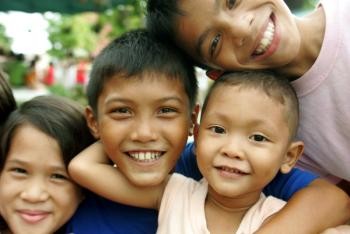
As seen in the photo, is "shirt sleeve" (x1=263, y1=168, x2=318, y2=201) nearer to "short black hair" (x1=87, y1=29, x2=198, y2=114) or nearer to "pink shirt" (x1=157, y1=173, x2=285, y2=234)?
"pink shirt" (x1=157, y1=173, x2=285, y2=234)

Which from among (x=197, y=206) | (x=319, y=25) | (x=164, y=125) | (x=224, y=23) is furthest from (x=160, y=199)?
(x=319, y=25)

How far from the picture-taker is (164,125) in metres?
1.77

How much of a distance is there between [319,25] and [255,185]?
2.19ft

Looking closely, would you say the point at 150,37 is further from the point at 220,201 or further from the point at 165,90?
the point at 220,201

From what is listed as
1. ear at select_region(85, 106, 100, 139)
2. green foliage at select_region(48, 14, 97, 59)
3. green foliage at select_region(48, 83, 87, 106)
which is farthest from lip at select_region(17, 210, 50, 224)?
green foliage at select_region(48, 14, 97, 59)

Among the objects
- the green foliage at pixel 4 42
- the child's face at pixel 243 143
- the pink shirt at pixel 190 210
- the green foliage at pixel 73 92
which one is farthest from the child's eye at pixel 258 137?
the green foliage at pixel 4 42

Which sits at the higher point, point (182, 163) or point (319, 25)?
point (319, 25)

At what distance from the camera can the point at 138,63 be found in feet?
5.89

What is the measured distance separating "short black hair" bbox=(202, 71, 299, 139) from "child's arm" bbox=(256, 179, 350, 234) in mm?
216

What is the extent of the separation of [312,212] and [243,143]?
0.35 metres

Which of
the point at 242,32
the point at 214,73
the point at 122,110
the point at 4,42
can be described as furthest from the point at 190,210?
the point at 4,42

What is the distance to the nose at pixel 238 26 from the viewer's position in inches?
71.1

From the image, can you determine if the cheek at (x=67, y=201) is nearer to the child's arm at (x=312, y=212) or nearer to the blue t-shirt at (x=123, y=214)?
the blue t-shirt at (x=123, y=214)

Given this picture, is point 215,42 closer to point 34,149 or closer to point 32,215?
point 34,149
